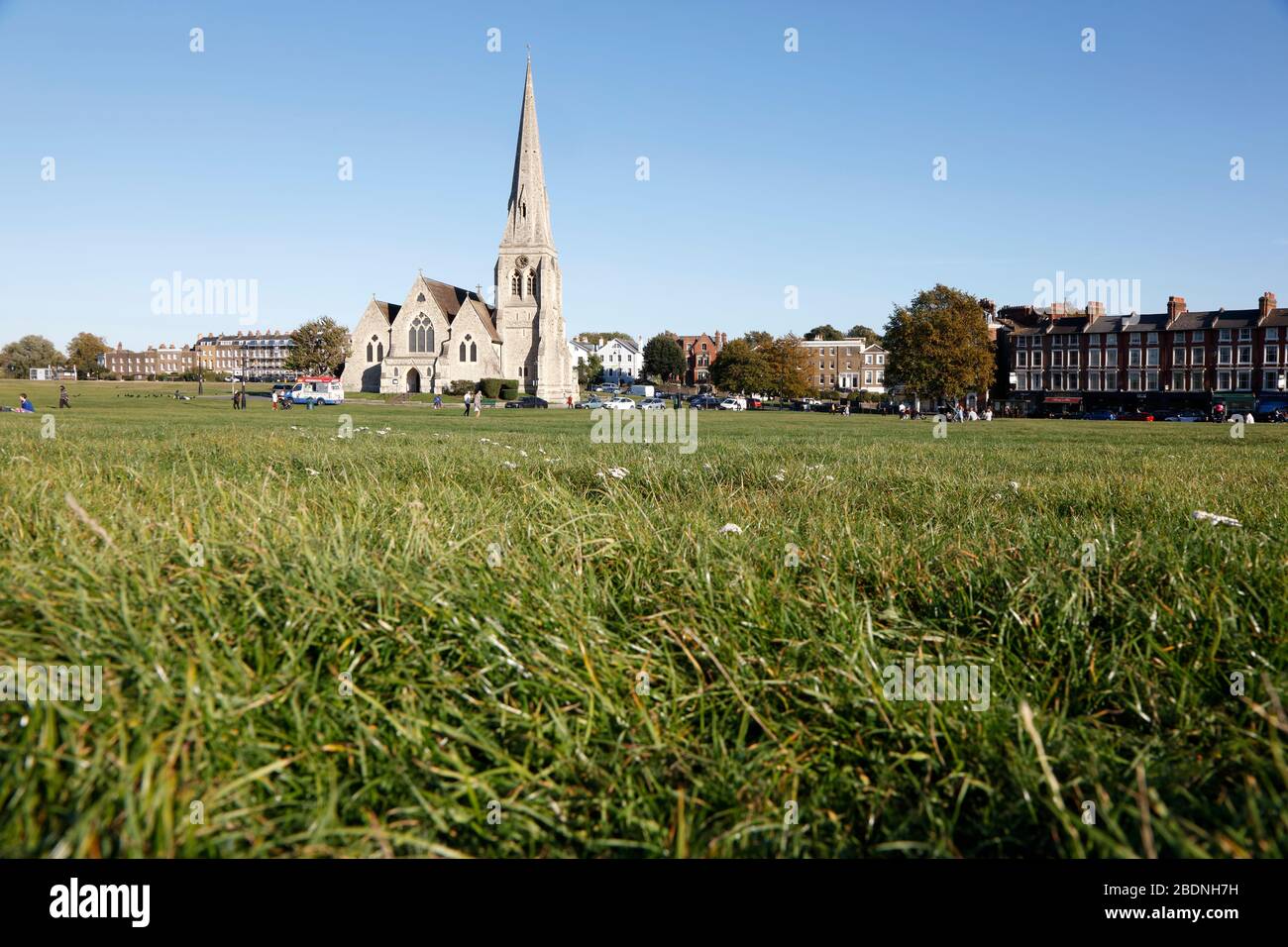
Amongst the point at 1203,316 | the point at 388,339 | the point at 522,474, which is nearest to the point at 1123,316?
the point at 1203,316

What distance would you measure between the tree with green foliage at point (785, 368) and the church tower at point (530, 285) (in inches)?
1003

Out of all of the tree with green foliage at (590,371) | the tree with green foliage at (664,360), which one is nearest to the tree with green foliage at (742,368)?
the tree with green foliage at (590,371)

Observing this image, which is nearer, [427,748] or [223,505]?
[427,748]

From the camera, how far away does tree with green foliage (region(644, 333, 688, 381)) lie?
16388 cm

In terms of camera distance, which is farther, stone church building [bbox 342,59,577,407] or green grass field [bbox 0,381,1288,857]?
stone church building [bbox 342,59,577,407]

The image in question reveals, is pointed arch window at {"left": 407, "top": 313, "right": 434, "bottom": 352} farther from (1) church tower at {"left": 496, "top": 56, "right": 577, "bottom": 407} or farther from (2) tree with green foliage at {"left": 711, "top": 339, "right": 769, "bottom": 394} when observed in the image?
(2) tree with green foliage at {"left": 711, "top": 339, "right": 769, "bottom": 394}

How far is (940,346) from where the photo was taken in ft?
244

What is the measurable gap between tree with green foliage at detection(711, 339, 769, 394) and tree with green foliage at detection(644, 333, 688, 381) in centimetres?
4955

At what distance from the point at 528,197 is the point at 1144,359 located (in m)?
73.4

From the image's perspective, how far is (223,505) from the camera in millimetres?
4445

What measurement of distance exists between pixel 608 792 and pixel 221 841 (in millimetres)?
1039

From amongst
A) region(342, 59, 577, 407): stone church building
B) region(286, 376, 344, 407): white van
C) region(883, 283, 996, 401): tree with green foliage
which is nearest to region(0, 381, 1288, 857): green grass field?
region(286, 376, 344, 407): white van
